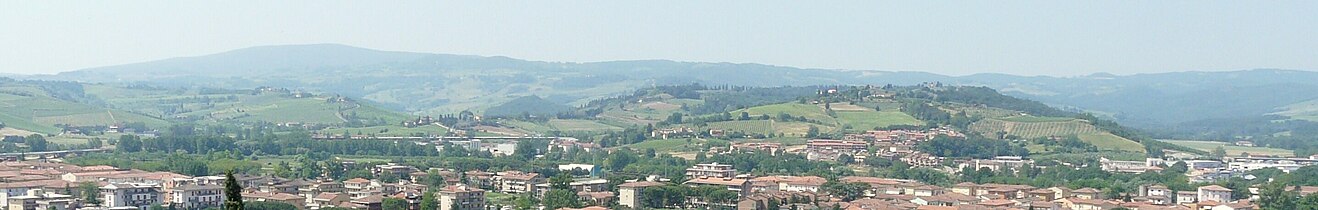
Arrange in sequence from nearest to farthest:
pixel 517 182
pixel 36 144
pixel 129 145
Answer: pixel 517 182 < pixel 129 145 < pixel 36 144

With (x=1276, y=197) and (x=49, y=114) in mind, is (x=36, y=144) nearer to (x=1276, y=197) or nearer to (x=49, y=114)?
(x=49, y=114)

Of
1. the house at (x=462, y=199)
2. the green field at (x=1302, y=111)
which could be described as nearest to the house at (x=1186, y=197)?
the house at (x=462, y=199)

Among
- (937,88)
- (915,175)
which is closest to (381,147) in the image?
(915,175)

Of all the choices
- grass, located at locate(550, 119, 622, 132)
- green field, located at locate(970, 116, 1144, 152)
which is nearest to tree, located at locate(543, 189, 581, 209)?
green field, located at locate(970, 116, 1144, 152)

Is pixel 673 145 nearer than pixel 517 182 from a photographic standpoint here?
No

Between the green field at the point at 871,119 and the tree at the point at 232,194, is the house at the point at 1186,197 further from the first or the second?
the tree at the point at 232,194

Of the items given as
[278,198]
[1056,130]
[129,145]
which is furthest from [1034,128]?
[278,198]
